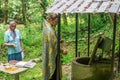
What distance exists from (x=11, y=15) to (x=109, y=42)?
19102 mm

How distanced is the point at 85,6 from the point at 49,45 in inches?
50.5

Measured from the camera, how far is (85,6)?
17.9ft

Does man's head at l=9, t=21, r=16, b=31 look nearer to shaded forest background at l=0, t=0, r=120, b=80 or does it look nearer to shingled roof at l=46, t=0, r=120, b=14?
shingled roof at l=46, t=0, r=120, b=14

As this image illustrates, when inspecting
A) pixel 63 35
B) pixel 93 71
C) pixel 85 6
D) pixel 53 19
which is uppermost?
pixel 85 6

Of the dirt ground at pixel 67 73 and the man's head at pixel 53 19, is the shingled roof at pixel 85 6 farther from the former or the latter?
the dirt ground at pixel 67 73

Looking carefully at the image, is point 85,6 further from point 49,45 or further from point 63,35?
point 63,35

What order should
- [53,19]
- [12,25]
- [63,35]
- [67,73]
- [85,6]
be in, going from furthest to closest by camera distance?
[63,35]
[67,73]
[12,25]
[53,19]
[85,6]

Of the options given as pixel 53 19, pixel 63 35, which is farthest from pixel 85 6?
pixel 63 35

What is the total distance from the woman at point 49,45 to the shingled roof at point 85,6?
38 cm

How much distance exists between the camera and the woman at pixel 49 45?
607cm

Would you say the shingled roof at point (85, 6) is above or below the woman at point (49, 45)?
above

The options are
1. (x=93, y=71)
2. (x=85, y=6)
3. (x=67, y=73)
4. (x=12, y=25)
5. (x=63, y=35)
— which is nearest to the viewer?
(x=85, y=6)

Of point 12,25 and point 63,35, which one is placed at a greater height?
point 12,25

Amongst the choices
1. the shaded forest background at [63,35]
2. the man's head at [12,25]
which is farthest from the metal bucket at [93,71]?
the man's head at [12,25]
